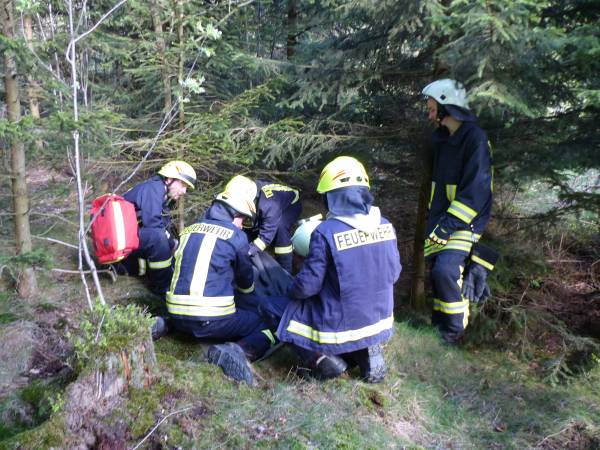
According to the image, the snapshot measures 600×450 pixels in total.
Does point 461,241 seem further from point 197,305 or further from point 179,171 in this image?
point 179,171

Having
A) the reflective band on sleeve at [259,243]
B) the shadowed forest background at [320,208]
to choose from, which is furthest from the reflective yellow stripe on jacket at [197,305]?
the reflective band on sleeve at [259,243]

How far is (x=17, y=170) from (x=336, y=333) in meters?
3.58

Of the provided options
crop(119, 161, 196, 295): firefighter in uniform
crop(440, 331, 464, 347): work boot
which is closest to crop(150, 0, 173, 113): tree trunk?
crop(119, 161, 196, 295): firefighter in uniform

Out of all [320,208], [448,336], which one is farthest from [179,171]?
[448,336]

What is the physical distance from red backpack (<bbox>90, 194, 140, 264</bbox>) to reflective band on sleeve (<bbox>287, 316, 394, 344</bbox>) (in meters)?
2.44

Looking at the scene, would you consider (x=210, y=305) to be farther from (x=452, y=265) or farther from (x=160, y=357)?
(x=452, y=265)

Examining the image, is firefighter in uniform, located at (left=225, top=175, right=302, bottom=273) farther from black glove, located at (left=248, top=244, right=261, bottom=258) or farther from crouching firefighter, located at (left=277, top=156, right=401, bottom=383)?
crouching firefighter, located at (left=277, top=156, right=401, bottom=383)

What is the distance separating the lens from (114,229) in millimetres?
5332

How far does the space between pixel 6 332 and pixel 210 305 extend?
186 cm

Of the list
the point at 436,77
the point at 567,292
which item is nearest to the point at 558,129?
the point at 436,77

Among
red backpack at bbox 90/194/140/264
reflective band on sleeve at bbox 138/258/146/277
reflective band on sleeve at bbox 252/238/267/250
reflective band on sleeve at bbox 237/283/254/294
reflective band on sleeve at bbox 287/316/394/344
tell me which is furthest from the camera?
reflective band on sleeve at bbox 138/258/146/277

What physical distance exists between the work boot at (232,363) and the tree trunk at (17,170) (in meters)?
2.38

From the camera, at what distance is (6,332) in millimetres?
4266

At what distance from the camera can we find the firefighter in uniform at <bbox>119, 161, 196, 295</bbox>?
589 centimetres
